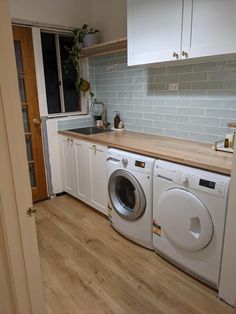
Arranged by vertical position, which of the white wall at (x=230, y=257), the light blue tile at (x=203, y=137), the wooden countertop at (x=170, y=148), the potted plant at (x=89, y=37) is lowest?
the white wall at (x=230, y=257)

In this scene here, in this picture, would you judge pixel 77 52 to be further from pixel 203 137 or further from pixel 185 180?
pixel 185 180

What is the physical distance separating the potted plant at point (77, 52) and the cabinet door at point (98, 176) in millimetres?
1061

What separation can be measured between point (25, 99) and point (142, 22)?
5.19ft

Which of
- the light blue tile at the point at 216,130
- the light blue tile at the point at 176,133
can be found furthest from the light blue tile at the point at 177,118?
the light blue tile at the point at 216,130

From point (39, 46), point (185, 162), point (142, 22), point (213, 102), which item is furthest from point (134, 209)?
point (39, 46)

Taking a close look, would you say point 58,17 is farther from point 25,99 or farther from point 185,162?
point 185,162

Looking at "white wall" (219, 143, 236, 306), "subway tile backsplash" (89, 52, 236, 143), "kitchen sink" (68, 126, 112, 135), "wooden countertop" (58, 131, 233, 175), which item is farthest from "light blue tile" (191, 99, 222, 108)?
"kitchen sink" (68, 126, 112, 135)

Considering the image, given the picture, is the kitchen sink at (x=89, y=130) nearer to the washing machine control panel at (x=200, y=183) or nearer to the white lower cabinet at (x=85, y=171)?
the white lower cabinet at (x=85, y=171)

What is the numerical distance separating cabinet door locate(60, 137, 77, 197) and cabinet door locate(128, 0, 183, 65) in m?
1.25

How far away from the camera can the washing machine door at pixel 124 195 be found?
7.11 feet

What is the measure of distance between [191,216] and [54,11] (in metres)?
2.71

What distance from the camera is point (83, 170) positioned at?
286 cm

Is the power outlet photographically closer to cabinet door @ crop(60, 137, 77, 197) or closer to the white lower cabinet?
the white lower cabinet

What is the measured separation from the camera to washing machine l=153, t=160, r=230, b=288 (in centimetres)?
160
